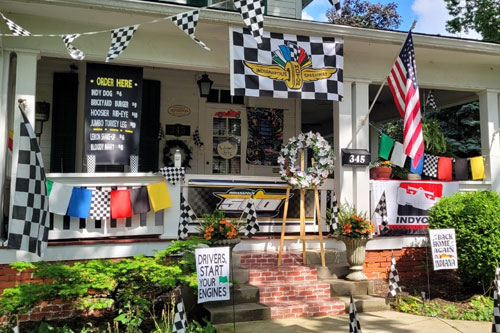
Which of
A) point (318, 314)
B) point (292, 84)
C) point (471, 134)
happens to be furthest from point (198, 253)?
point (471, 134)

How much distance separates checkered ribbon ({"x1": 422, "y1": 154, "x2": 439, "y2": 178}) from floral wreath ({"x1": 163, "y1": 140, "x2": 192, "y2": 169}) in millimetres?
5119

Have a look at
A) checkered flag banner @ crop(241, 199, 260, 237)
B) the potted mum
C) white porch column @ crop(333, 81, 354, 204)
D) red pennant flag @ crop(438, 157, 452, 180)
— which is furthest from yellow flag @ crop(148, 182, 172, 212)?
red pennant flag @ crop(438, 157, 452, 180)

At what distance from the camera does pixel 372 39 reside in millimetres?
7445

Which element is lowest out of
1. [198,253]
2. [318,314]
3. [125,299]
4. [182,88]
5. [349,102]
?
[318,314]

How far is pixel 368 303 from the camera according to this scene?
6.31 m

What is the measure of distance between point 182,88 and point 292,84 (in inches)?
152

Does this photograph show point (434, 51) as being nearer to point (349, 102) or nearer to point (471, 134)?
point (349, 102)

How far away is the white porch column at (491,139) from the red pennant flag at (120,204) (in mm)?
7211

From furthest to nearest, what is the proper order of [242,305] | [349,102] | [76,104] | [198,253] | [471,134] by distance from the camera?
1. [471,134]
2. [76,104]
3. [349,102]
4. [242,305]
5. [198,253]

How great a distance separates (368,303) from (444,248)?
144 centimetres

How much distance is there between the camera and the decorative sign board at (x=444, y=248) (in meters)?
6.38

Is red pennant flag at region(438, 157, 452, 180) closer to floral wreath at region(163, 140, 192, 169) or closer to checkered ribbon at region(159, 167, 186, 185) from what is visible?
checkered ribbon at region(159, 167, 186, 185)

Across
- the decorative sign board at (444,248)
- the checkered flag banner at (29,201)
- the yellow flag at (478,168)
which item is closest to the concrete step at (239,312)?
the checkered flag banner at (29,201)

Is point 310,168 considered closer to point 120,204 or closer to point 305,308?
point 305,308
